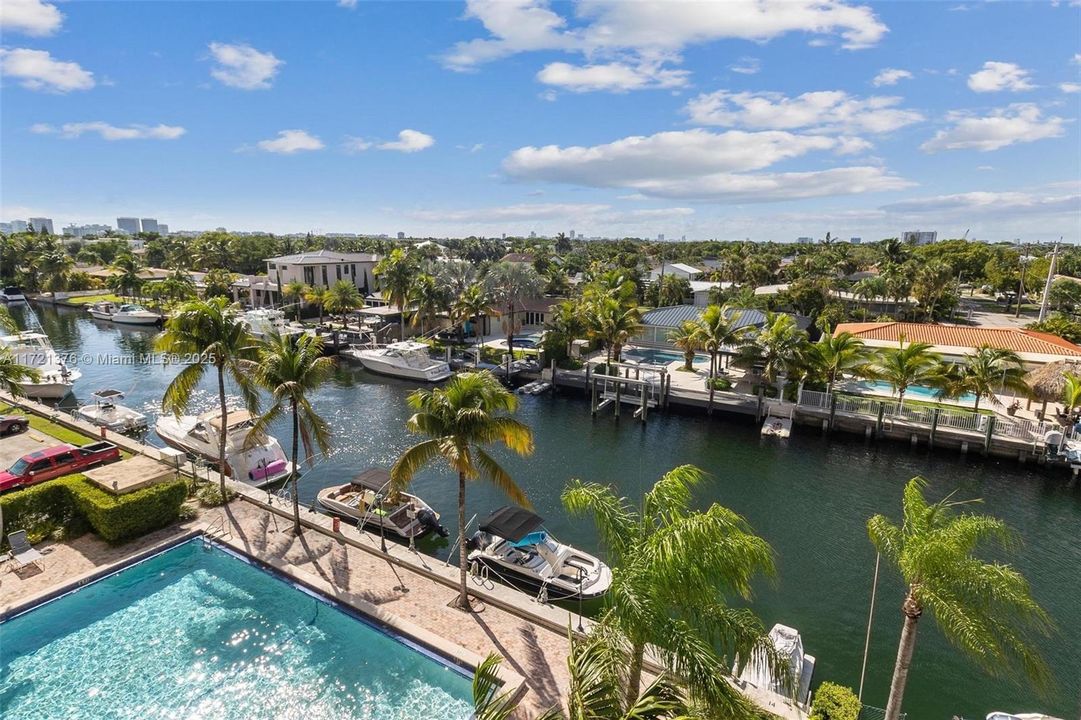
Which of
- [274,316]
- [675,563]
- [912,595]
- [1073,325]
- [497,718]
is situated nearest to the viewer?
[497,718]

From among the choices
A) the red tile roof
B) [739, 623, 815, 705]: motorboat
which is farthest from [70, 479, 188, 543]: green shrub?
the red tile roof

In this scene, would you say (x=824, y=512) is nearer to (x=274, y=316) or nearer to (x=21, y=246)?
(x=274, y=316)

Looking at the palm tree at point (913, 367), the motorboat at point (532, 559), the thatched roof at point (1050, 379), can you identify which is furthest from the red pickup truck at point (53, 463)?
the thatched roof at point (1050, 379)

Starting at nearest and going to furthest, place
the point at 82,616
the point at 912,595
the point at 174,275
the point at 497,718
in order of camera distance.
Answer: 1. the point at 497,718
2. the point at 912,595
3. the point at 82,616
4. the point at 174,275

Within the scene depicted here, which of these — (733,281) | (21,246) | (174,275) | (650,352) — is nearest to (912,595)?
(650,352)

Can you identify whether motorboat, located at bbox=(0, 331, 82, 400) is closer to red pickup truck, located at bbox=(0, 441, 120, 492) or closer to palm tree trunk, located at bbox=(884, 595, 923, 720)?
red pickup truck, located at bbox=(0, 441, 120, 492)

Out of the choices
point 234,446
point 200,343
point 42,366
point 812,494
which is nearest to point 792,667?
point 812,494
